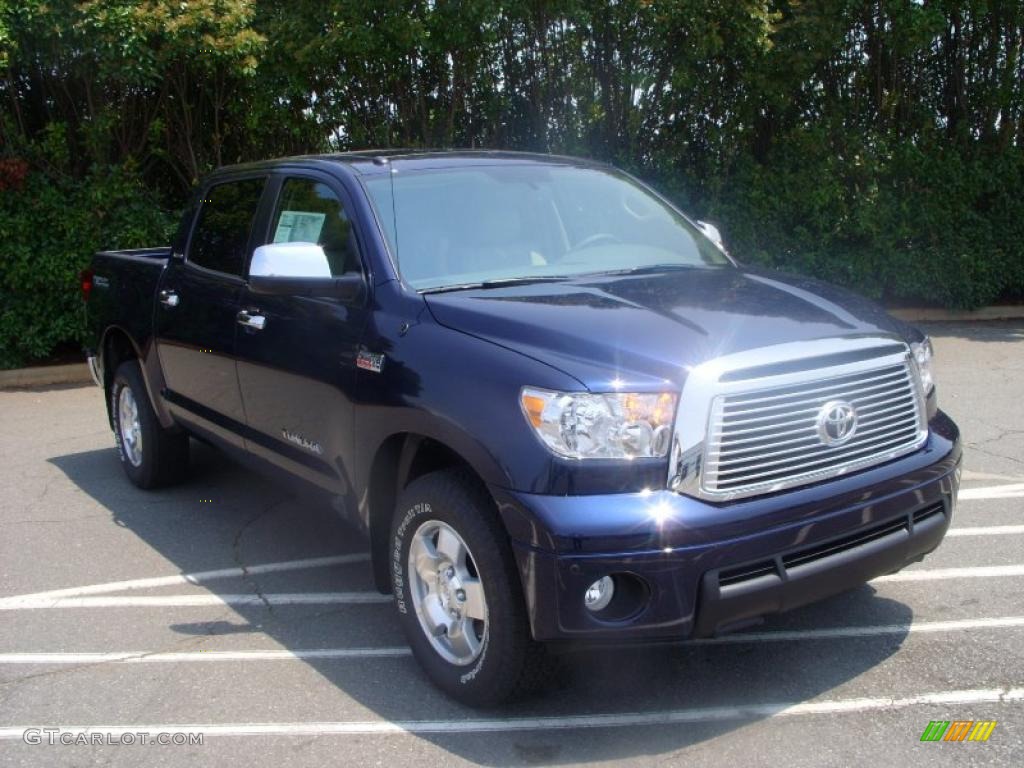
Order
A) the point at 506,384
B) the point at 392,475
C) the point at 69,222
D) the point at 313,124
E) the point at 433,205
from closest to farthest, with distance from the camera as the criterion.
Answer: the point at 506,384
the point at 392,475
the point at 433,205
the point at 69,222
the point at 313,124

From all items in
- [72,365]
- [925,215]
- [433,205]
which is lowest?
[72,365]

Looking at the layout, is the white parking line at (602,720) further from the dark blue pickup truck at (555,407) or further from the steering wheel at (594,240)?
the steering wheel at (594,240)

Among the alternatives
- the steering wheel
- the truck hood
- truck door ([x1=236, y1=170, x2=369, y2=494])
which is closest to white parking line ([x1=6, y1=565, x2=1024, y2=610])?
truck door ([x1=236, y1=170, x2=369, y2=494])

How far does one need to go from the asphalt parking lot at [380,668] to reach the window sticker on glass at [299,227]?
122 cm

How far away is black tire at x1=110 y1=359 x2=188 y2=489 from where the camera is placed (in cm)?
642

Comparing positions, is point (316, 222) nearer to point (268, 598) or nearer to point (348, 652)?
point (268, 598)

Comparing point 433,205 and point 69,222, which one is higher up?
point 433,205

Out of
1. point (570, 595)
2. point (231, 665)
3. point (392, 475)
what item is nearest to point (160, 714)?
point (231, 665)

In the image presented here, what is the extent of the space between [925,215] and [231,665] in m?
10.7

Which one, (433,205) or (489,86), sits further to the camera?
(489,86)

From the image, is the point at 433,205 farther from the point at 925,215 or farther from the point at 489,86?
the point at 925,215

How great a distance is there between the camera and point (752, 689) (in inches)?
152

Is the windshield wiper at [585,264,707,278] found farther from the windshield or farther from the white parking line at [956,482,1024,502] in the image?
the white parking line at [956,482,1024,502]

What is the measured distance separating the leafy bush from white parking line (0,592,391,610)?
6.26 metres
